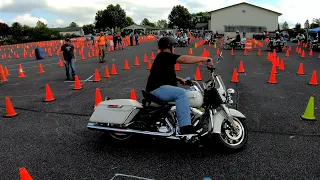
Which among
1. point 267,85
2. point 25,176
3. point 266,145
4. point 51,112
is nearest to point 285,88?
point 267,85

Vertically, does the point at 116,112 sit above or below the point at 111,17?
below

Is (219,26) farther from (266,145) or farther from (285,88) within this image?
(266,145)

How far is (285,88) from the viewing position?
8.99 meters

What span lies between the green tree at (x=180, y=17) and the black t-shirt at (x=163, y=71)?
112780 mm

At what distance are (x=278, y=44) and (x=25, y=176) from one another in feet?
77.4

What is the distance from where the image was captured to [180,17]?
115 m

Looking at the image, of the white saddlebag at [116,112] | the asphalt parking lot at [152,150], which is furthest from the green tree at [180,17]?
the white saddlebag at [116,112]

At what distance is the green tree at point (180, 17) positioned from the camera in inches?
4491

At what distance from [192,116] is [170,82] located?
67 cm

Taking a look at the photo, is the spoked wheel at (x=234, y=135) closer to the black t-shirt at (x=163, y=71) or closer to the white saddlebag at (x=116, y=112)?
the black t-shirt at (x=163, y=71)

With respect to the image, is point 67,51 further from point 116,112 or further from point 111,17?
point 111,17

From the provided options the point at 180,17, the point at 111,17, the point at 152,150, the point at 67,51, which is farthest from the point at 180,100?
the point at 111,17

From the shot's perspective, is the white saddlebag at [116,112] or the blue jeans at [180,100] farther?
the white saddlebag at [116,112]

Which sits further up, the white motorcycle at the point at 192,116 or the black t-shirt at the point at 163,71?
the black t-shirt at the point at 163,71
